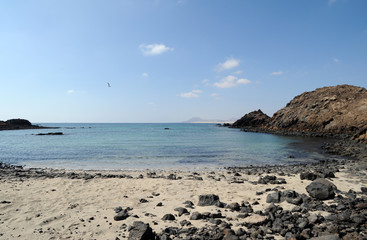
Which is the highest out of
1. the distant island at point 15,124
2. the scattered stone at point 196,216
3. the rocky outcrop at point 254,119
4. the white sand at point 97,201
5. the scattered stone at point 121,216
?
the rocky outcrop at point 254,119

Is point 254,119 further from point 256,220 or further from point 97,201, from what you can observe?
point 256,220

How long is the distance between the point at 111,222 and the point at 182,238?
259 cm

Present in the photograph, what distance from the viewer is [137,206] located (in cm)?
828

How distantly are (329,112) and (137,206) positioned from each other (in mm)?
68954

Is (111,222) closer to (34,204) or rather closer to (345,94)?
(34,204)

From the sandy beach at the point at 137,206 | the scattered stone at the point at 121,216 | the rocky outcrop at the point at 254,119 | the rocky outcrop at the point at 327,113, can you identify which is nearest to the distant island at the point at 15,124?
the rocky outcrop at the point at 254,119

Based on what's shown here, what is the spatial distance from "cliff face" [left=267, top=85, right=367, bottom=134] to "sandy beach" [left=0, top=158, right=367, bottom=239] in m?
51.3

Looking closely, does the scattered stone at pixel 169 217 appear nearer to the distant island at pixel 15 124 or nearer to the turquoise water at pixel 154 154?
the turquoise water at pixel 154 154

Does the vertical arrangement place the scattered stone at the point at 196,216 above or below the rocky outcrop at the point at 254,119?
below

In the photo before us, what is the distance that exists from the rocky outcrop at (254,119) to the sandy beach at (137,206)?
9677cm

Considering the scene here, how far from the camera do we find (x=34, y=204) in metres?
8.64

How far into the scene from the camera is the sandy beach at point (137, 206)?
6203 millimetres

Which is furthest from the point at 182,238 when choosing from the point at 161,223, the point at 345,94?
the point at 345,94

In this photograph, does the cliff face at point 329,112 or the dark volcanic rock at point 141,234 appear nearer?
the dark volcanic rock at point 141,234
